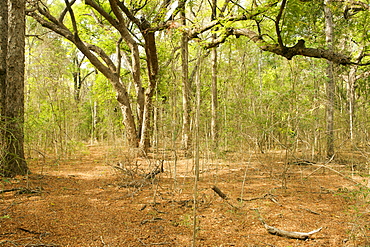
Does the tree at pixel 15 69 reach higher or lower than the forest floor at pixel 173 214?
higher

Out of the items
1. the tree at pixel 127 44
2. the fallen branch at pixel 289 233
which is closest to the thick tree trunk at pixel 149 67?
the tree at pixel 127 44

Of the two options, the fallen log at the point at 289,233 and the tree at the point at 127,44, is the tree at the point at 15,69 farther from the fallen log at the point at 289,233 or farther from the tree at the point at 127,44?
the fallen log at the point at 289,233

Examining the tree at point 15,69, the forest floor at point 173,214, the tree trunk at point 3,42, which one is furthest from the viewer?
the tree trunk at point 3,42

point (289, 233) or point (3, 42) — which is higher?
point (3, 42)

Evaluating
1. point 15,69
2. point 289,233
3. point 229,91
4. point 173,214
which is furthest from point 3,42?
point 229,91

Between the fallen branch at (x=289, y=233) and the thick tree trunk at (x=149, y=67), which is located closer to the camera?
the fallen branch at (x=289, y=233)

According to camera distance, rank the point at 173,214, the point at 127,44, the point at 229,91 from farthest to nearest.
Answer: the point at 229,91 < the point at 127,44 < the point at 173,214

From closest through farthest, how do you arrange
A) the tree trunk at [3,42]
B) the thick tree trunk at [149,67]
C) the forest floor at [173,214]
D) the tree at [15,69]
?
the forest floor at [173,214] < the tree at [15,69] < the tree trunk at [3,42] < the thick tree trunk at [149,67]

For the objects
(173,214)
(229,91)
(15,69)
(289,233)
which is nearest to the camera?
(289,233)

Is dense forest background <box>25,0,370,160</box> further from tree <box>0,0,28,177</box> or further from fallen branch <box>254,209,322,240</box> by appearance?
fallen branch <box>254,209,322,240</box>

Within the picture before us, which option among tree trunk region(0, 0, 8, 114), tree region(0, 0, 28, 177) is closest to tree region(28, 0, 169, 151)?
tree trunk region(0, 0, 8, 114)

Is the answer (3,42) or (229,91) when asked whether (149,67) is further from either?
(3,42)

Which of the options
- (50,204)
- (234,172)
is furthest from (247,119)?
Result: (50,204)

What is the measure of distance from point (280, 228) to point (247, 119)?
10.5ft
